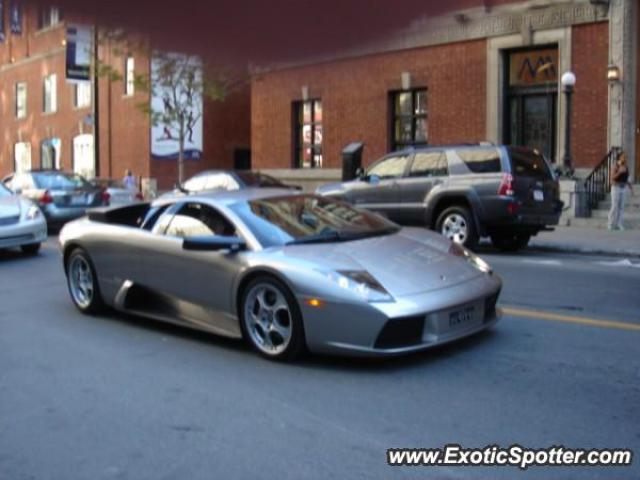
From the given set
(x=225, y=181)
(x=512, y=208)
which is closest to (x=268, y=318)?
(x=512, y=208)

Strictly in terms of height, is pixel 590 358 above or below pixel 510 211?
below

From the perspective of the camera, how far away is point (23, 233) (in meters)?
12.7

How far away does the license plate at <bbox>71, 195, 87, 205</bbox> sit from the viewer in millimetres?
17188

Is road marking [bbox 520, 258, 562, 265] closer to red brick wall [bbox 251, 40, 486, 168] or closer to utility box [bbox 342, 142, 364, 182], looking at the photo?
red brick wall [bbox 251, 40, 486, 168]

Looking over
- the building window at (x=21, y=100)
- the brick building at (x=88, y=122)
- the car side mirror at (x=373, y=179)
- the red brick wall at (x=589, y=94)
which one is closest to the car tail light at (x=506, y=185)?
the car side mirror at (x=373, y=179)

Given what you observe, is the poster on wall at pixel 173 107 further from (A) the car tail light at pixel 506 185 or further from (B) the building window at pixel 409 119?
(A) the car tail light at pixel 506 185

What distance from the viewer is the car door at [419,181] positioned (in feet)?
44.2

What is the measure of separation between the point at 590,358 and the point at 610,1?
14.7 metres

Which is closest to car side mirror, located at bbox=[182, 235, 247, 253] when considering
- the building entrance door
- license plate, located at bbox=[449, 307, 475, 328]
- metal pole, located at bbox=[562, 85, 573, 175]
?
license plate, located at bbox=[449, 307, 475, 328]

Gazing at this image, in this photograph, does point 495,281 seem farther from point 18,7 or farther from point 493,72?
point 493,72

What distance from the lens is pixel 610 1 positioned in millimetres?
18141

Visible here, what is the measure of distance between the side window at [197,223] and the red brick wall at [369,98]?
39.6ft

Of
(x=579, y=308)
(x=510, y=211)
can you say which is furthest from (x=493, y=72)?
(x=579, y=308)

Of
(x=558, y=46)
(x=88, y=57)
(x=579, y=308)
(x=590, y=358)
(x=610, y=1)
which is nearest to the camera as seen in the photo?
(x=590, y=358)
